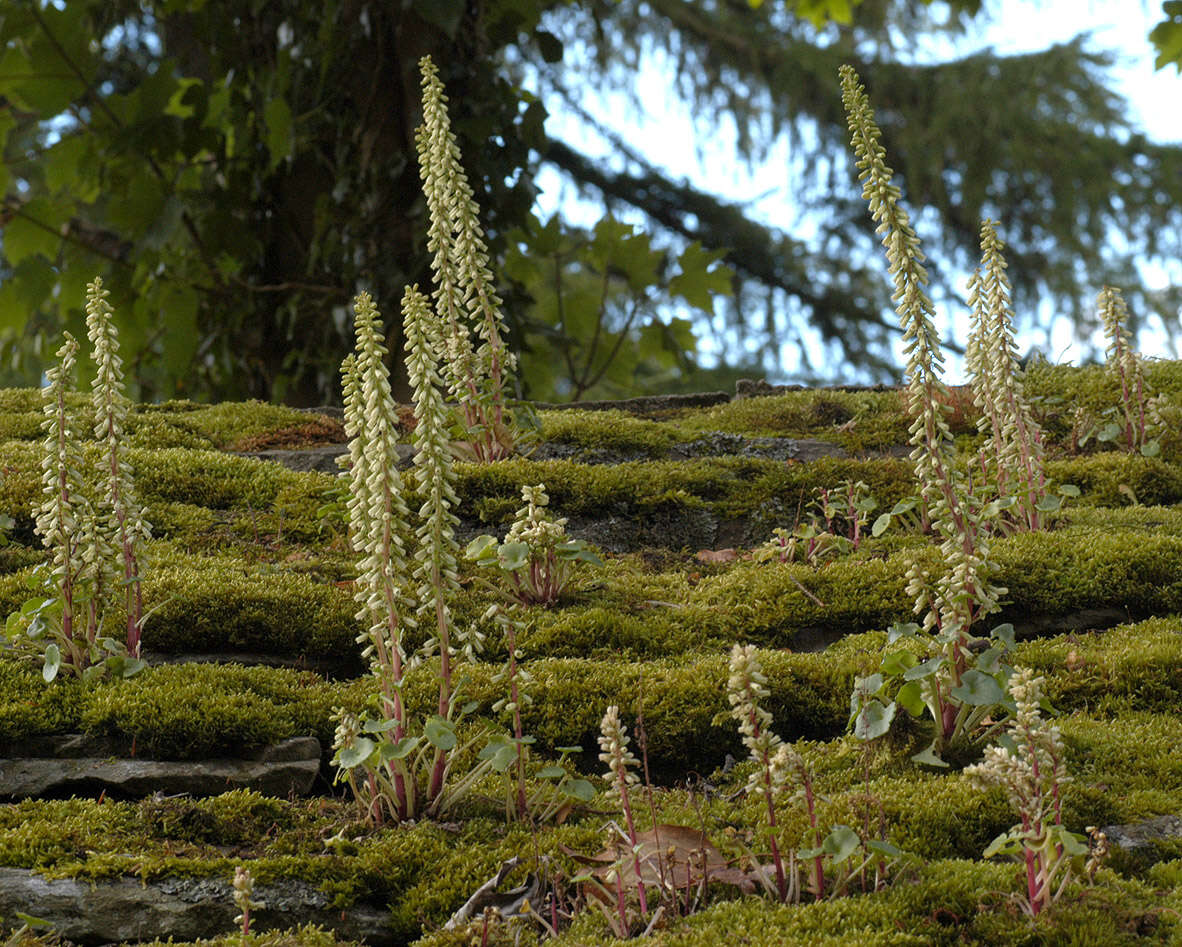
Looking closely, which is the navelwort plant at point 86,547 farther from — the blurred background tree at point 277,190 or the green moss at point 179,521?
the blurred background tree at point 277,190

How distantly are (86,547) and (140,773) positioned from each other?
2.93ft

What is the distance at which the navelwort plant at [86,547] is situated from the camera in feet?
11.3

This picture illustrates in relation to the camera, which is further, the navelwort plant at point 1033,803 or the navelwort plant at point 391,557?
the navelwort plant at point 391,557

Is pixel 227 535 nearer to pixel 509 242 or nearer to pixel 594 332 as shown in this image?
pixel 509 242

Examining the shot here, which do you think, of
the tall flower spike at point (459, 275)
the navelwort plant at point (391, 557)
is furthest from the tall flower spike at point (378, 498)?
the tall flower spike at point (459, 275)

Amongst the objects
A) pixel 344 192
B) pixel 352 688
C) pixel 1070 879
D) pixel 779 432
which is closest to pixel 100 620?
pixel 352 688

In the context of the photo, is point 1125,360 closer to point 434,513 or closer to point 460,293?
point 460,293

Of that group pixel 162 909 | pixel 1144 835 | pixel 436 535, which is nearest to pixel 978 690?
pixel 1144 835

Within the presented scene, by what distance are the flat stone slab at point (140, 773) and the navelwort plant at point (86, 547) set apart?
0.28 m

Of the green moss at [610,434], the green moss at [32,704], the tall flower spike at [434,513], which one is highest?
the green moss at [610,434]

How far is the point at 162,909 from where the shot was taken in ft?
8.18

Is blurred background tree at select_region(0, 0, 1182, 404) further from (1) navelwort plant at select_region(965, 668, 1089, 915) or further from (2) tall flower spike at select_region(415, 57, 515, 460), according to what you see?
(1) navelwort plant at select_region(965, 668, 1089, 915)

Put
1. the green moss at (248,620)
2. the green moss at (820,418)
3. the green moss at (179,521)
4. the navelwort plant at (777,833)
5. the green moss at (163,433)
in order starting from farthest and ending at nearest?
the green moss at (820,418) < the green moss at (163,433) < the green moss at (179,521) < the green moss at (248,620) < the navelwort plant at (777,833)

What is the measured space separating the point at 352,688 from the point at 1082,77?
14.1 m
